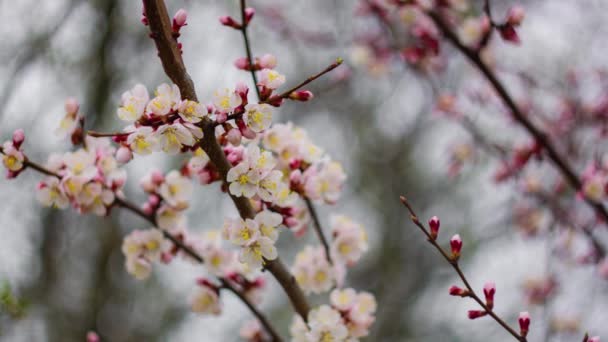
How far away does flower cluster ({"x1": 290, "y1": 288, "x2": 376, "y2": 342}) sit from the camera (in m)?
1.66

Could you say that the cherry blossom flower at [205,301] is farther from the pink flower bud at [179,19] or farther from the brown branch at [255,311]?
the pink flower bud at [179,19]

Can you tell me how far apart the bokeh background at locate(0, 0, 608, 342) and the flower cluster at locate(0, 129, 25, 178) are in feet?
6.90

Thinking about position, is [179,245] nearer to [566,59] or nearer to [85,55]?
[85,55]

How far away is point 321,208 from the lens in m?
7.51

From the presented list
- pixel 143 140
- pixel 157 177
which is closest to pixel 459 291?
pixel 143 140

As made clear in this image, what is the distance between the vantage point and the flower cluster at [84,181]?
173cm

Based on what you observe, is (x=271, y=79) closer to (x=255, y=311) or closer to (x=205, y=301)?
(x=255, y=311)

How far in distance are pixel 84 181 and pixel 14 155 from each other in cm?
20

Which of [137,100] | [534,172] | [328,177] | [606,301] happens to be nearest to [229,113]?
[137,100]

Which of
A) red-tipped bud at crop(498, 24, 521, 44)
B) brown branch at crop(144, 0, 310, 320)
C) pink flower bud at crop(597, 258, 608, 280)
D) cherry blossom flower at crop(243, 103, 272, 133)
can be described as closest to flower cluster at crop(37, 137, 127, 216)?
brown branch at crop(144, 0, 310, 320)

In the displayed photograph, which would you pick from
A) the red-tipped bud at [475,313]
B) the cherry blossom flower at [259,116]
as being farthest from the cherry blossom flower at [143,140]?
the red-tipped bud at [475,313]

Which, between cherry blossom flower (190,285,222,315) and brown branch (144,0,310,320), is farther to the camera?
cherry blossom flower (190,285,222,315)

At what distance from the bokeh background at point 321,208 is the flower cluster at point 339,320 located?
1829 mm

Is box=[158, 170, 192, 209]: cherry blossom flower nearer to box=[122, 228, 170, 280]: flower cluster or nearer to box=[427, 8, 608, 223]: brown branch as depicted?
box=[122, 228, 170, 280]: flower cluster
